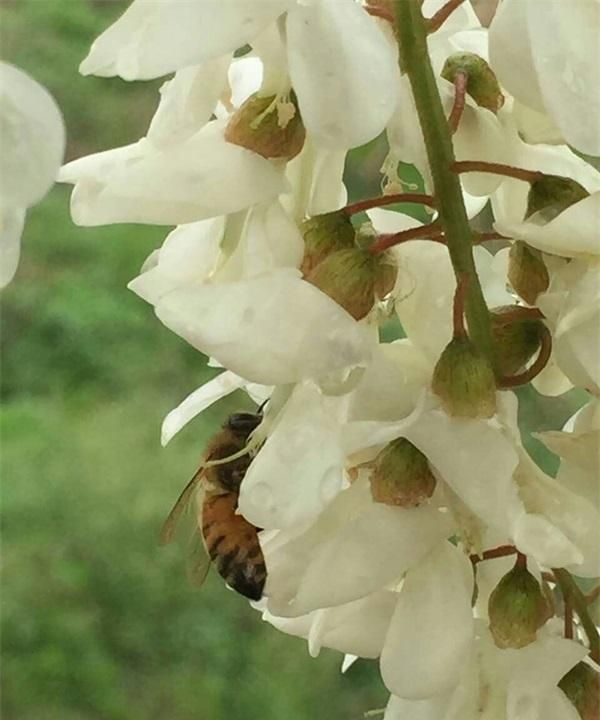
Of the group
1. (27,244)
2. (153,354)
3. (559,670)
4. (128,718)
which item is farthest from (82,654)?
(559,670)

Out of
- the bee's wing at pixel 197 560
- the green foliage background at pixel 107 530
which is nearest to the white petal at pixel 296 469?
the bee's wing at pixel 197 560

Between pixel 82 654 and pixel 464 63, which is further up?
pixel 464 63

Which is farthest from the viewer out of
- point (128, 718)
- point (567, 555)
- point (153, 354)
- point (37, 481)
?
point (153, 354)

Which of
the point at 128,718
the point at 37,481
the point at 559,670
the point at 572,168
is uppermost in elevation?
the point at 572,168

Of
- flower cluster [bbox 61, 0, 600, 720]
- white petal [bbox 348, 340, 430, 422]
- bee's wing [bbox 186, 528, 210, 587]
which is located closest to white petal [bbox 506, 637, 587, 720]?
flower cluster [bbox 61, 0, 600, 720]

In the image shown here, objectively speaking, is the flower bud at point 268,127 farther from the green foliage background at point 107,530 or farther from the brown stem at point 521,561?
the green foliage background at point 107,530

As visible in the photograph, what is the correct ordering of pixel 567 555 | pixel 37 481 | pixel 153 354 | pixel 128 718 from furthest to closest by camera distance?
1. pixel 153 354
2. pixel 37 481
3. pixel 128 718
4. pixel 567 555

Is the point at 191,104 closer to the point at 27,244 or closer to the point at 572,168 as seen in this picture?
the point at 572,168
